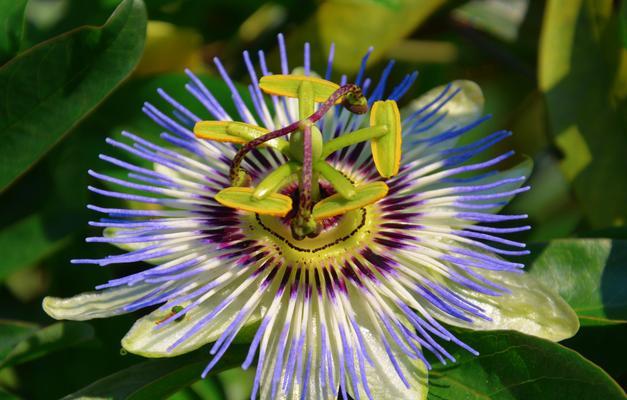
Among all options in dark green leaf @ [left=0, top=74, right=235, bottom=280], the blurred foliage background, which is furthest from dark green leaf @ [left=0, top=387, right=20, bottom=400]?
dark green leaf @ [left=0, top=74, right=235, bottom=280]

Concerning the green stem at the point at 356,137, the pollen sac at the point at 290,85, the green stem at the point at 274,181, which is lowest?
the green stem at the point at 274,181

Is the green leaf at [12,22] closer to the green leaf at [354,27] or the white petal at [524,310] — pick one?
the green leaf at [354,27]

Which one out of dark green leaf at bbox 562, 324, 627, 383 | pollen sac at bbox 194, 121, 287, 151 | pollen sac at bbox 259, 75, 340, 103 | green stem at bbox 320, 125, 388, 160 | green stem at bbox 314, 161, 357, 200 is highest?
pollen sac at bbox 259, 75, 340, 103

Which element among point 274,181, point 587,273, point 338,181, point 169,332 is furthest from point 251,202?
point 587,273

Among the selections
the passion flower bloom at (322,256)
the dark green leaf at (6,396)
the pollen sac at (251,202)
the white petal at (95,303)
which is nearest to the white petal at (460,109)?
the passion flower bloom at (322,256)

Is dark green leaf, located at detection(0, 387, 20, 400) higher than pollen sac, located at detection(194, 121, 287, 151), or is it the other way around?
pollen sac, located at detection(194, 121, 287, 151)

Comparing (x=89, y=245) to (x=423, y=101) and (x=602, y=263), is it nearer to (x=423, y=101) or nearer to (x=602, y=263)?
(x=423, y=101)

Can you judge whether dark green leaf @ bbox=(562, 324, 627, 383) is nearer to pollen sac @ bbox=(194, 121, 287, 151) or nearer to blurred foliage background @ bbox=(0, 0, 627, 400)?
blurred foliage background @ bbox=(0, 0, 627, 400)
